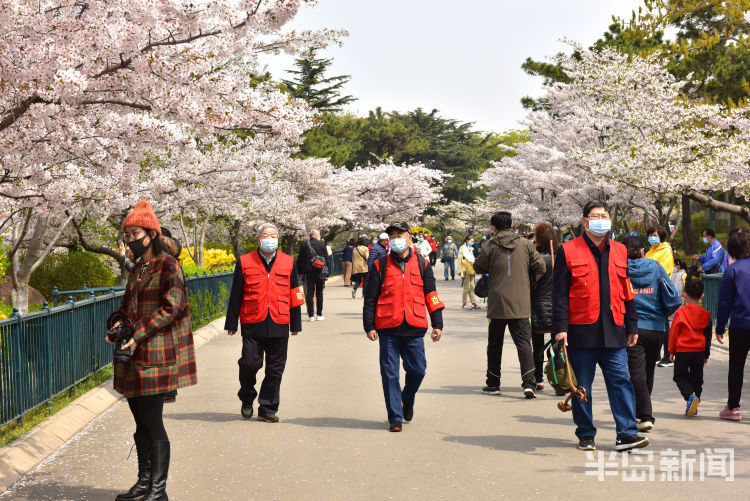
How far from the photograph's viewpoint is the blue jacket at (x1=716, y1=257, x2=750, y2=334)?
26.7 feet

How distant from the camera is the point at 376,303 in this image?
8188mm

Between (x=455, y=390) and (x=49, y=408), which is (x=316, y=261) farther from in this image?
(x=49, y=408)

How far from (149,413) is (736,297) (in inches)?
218

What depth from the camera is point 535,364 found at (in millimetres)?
10133

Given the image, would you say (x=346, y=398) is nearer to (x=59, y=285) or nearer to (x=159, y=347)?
(x=159, y=347)

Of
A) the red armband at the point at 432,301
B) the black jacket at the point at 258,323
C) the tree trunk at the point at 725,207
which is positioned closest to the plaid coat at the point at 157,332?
the black jacket at the point at 258,323

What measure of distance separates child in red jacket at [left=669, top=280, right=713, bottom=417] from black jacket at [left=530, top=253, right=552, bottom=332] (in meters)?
1.43

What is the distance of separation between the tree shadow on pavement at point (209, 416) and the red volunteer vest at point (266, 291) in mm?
930

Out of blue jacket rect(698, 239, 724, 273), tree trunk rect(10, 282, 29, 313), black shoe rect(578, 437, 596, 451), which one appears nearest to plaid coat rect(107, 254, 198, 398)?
black shoe rect(578, 437, 596, 451)

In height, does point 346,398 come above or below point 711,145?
below

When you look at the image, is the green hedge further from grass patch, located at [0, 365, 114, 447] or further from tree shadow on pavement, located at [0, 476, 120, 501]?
tree shadow on pavement, located at [0, 476, 120, 501]

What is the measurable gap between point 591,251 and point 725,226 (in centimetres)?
4827

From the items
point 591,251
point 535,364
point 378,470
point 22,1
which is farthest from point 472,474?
point 22,1

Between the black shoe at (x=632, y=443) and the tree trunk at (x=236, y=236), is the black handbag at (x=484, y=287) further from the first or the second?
the tree trunk at (x=236, y=236)
